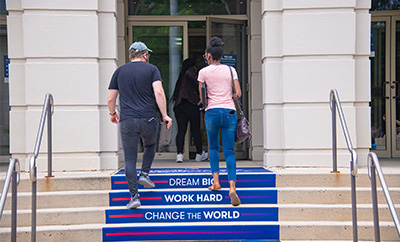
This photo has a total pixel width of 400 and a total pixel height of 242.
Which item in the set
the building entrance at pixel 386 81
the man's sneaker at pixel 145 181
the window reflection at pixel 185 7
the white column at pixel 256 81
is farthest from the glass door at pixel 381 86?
the man's sneaker at pixel 145 181

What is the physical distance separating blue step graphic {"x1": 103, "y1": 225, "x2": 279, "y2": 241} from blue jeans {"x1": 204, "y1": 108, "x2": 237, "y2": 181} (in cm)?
61

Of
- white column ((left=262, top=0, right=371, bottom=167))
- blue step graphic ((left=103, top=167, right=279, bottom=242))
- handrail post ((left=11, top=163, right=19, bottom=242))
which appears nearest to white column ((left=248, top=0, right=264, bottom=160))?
white column ((left=262, top=0, right=371, bottom=167))

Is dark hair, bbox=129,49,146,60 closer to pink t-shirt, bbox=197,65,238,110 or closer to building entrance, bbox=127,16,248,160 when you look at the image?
pink t-shirt, bbox=197,65,238,110

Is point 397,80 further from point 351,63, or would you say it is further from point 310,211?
point 310,211

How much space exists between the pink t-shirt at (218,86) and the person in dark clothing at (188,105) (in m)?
2.61

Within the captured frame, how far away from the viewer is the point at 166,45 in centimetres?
974

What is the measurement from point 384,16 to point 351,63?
9.76 ft

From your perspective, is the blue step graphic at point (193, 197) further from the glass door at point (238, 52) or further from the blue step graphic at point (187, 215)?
the glass door at point (238, 52)

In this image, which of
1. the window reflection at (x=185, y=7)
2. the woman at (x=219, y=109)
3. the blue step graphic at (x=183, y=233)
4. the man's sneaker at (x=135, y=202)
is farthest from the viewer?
the window reflection at (x=185, y=7)

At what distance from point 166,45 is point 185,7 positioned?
0.80m

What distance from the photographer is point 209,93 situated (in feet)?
20.2

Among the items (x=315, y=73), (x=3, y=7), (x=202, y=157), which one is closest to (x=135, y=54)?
(x=3, y=7)

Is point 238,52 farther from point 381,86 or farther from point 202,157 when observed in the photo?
point 381,86

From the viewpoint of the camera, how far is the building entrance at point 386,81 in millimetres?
9648
